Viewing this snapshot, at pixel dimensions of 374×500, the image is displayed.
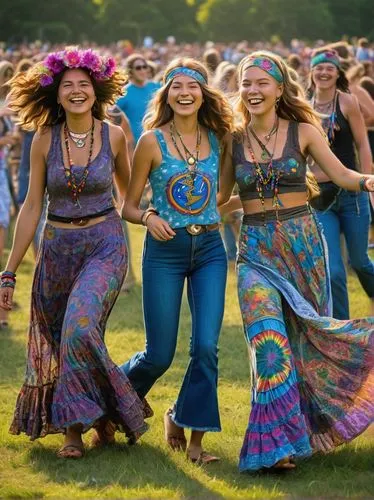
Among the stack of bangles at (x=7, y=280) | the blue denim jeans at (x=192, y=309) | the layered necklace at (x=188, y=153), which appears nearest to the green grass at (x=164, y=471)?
the blue denim jeans at (x=192, y=309)

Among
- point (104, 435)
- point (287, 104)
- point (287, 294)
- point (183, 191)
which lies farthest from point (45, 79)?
point (104, 435)

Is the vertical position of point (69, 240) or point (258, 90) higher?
point (258, 90)

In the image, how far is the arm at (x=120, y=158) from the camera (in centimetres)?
694

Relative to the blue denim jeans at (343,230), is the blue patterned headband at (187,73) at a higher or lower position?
higher

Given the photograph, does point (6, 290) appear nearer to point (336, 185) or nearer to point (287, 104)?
point (287, 104)

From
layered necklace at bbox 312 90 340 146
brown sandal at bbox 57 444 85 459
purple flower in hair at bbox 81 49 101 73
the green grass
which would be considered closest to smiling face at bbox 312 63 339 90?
layered necklace at bbox 312 90 340 146

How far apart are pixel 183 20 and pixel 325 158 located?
4023 inches

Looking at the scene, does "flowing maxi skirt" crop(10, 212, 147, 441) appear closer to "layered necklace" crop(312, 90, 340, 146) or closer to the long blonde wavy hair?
the long blonde wavy hair

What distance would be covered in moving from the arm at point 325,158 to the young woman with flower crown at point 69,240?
42.9 inches

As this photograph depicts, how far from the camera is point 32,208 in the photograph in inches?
270

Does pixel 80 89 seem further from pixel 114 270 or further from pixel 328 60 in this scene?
A: pixel 328 60

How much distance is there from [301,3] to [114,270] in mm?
83607

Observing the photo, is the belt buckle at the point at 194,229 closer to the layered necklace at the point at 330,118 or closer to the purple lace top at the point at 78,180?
the purple lace top at the point at 78,180

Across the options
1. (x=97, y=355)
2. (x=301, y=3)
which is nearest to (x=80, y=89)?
(x=97, y=355)
